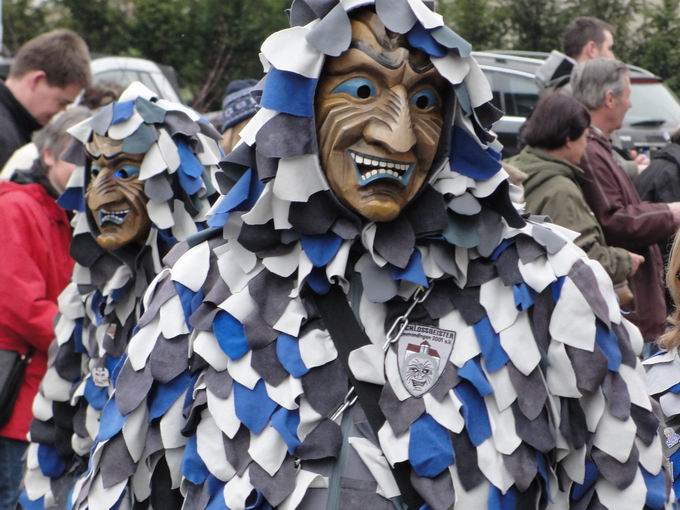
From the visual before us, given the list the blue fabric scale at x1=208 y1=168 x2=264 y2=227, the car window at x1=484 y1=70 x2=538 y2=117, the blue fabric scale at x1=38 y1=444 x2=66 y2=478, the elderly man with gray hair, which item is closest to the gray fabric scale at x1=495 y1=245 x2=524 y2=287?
the blue fabric scale at x1=208 y1=168 x2=264 y2=227

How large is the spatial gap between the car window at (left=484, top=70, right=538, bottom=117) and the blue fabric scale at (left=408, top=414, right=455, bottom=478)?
8.16m

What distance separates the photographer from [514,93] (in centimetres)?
1062

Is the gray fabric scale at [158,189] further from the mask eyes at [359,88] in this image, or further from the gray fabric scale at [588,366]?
the gray fabric scale at [588,366]

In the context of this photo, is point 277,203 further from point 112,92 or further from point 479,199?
point 112,92

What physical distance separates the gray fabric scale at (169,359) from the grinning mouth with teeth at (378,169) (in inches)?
22.1

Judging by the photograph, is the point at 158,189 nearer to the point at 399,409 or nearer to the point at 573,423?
the point at 399,409

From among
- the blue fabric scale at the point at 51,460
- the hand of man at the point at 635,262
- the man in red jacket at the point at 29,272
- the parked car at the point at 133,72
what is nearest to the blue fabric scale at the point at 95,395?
the blue fabric scale at the point at 51,460

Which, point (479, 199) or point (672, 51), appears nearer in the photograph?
point (479, 199)

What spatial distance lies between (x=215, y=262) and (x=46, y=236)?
6.69ft

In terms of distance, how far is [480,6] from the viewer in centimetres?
1630

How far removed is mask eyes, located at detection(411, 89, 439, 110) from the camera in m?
2.73

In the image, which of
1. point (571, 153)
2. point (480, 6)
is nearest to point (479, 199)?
point (571, 153)

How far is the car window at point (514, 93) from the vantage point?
10562 millimetres

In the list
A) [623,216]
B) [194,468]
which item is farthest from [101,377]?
[623,216]
